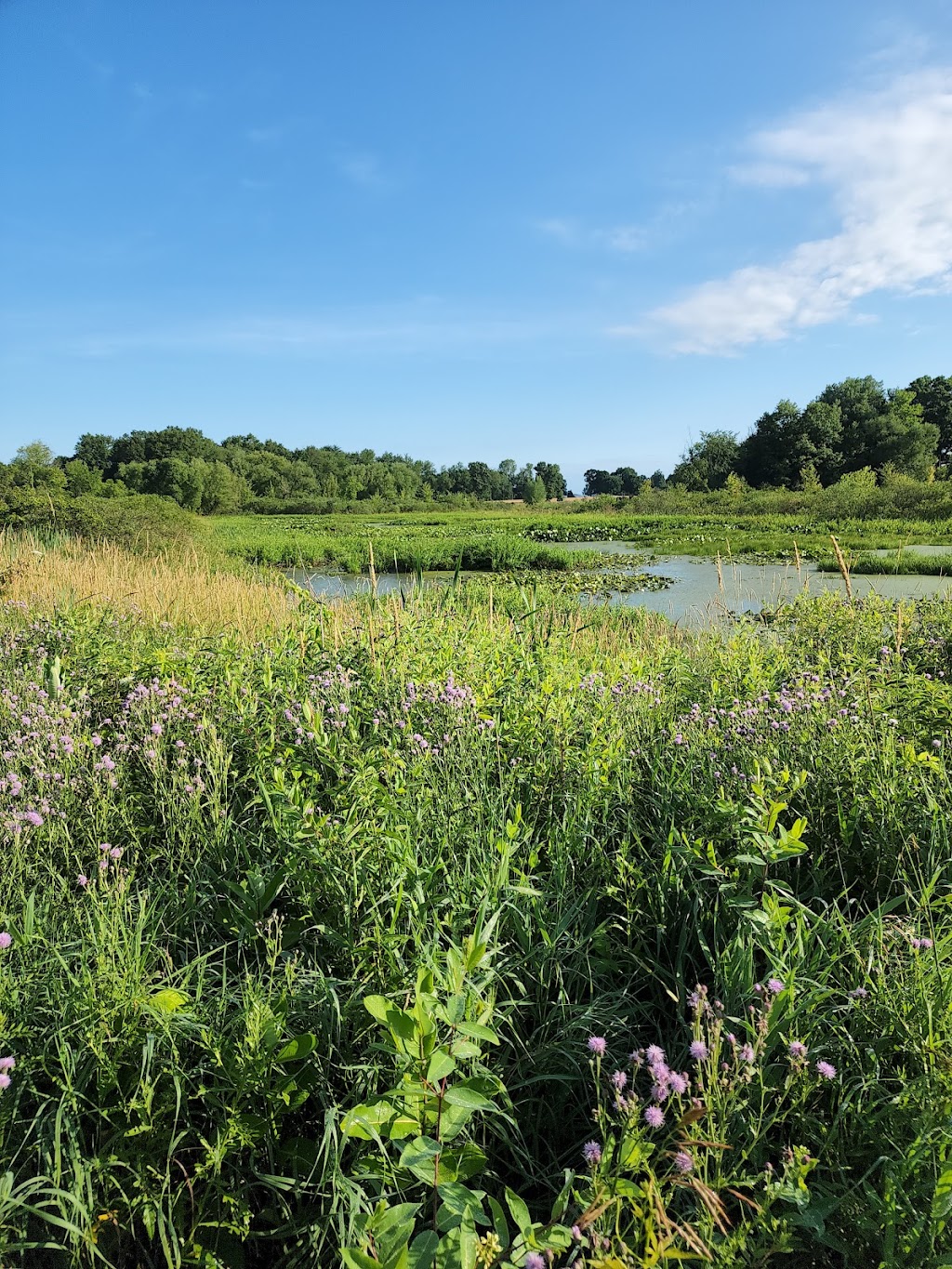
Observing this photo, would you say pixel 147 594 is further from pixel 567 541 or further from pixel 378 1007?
pixel 567 541

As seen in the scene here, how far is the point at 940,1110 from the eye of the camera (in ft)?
3.84

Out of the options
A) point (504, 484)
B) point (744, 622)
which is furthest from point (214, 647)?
point (504, 484)

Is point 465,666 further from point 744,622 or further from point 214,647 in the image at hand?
point 744,622

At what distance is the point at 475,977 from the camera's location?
1554 millimetres

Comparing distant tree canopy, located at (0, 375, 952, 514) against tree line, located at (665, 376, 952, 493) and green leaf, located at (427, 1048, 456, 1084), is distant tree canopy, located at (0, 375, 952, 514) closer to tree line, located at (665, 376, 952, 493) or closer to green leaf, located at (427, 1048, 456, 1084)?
tree line, located at (665, 376, 952, 493)

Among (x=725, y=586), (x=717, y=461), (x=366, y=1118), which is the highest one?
(x=717, y=461)

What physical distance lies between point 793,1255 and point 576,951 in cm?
69

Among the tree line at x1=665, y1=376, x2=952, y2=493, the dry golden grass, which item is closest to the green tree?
the tree line at x1=665, y1=376, x2=952, y2=493

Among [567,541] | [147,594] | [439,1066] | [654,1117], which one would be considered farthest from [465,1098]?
[567,541]

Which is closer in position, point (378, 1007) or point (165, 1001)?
point (378, 1007)

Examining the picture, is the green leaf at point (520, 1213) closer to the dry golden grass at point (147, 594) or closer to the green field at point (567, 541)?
the dry golden grass at point (147, 594)

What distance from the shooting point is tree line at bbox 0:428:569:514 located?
54.0 meters

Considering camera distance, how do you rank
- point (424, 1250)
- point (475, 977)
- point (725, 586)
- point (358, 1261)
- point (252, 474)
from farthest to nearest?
point (252, 474)
point (725, 586)
point (475, 977)
point (424, 1250)
point (358, 1261)

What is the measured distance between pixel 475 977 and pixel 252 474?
3048 inches
